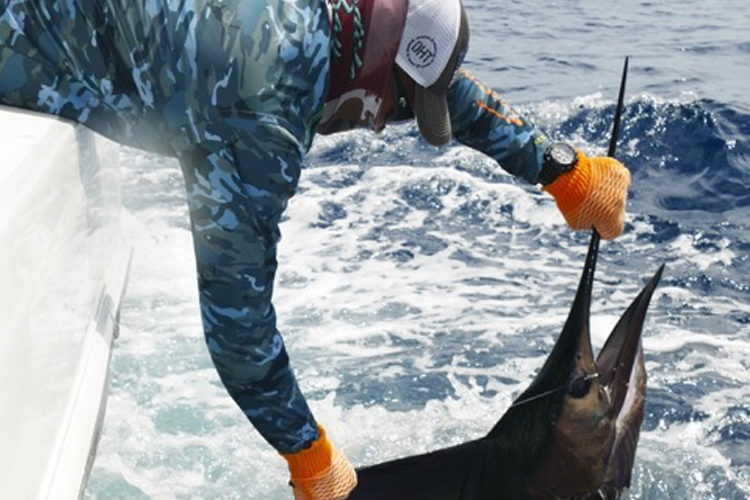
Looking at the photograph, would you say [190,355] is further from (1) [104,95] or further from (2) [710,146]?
(2) [710,146]

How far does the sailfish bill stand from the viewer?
275 centimetres

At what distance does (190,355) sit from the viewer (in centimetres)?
422

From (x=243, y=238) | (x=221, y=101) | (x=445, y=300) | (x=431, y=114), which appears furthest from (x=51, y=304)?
(x=445, y=300)

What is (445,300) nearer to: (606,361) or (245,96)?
(606,361)

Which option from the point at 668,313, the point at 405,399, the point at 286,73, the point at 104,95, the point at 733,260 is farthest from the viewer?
the point at 733,260

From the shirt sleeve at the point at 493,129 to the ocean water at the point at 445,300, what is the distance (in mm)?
1182

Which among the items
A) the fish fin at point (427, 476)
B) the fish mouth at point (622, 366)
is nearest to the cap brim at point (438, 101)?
the fish mouth at point (622, 366)

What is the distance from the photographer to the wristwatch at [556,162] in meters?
2.92

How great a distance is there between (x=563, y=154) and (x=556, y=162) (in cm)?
3

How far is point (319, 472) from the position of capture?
2.30 metres

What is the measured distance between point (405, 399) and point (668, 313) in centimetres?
146

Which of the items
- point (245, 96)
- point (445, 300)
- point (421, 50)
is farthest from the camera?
point (445, 300)

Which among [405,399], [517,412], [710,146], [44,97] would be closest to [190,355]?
[405,399]

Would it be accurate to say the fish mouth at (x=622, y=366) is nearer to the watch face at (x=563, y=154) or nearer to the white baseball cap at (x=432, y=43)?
the watch face at (x=563, y=154)
